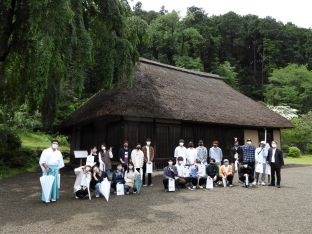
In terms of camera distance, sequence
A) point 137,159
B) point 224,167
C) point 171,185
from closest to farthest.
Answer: point 171,185, point 137,159, point 224,167

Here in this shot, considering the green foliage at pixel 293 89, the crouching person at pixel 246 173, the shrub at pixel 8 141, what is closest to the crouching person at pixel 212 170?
the crouching person at pixel 246 173

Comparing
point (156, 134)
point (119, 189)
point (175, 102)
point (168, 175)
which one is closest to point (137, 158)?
A: point (168, 175)

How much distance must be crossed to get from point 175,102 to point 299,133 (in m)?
18.3

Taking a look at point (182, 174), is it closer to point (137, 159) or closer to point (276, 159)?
point (137, 159)

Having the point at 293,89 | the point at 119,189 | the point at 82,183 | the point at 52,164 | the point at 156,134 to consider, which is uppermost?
the point at 293,89

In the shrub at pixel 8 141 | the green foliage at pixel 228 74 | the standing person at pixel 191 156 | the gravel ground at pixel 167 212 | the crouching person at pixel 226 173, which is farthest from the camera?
the green foliage at pixel 228 74

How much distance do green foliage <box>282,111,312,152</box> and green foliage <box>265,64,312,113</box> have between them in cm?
715

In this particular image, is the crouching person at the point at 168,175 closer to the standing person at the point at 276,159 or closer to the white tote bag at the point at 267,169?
the standing person at the point at 276,159

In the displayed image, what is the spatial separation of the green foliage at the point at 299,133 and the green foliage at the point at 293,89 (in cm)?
715

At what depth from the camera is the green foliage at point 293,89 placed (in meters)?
41.2

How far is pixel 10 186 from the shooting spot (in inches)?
502

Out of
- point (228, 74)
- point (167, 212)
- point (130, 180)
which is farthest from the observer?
point (228, 74)

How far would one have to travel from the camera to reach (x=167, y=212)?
8.29m

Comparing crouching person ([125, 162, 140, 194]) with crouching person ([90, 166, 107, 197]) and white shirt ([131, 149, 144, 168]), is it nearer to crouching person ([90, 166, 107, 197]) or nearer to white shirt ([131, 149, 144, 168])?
crouching person ([90, 166, 107, 197])
